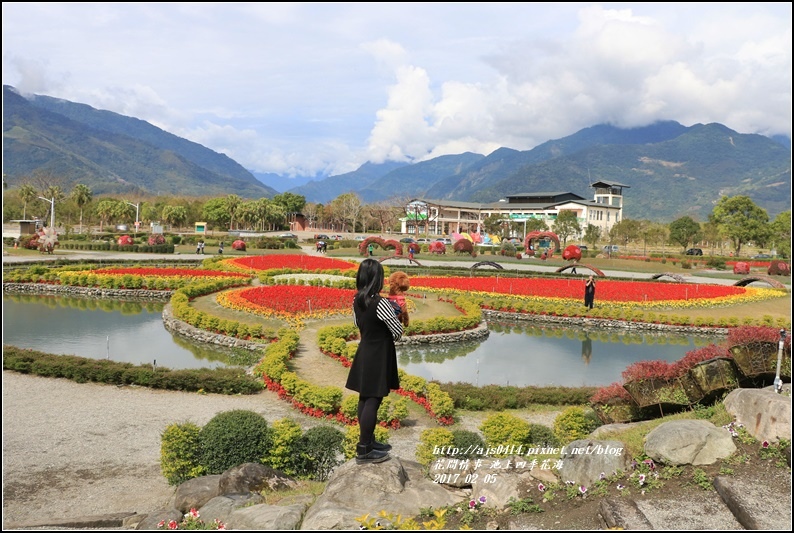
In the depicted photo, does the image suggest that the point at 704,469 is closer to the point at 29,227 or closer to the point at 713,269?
the point at 713,269

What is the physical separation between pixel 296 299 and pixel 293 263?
15907 mm

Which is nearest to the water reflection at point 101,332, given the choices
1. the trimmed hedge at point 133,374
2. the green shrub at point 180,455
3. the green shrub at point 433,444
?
the trimmed hedge at point 133,374

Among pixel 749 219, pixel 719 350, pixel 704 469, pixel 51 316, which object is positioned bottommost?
pixel 51 316

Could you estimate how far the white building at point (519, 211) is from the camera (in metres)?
124

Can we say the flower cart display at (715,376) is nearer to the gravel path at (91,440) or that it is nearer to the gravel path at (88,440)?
the gravel path at (91,440)

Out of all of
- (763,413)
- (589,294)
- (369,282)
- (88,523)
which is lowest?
(88,523)

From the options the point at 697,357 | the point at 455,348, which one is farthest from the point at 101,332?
the point at 697,357

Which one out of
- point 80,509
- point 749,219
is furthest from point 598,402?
point 749,219

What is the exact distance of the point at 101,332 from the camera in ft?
74.4

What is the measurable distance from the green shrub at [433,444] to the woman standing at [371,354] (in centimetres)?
175

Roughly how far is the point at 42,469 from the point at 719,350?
37.7ft

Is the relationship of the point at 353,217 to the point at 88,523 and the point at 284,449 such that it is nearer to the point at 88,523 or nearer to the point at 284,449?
the point at 284,449

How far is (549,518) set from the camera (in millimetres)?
5711

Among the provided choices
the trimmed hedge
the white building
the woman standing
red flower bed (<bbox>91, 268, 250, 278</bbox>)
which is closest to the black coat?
the woman standing
